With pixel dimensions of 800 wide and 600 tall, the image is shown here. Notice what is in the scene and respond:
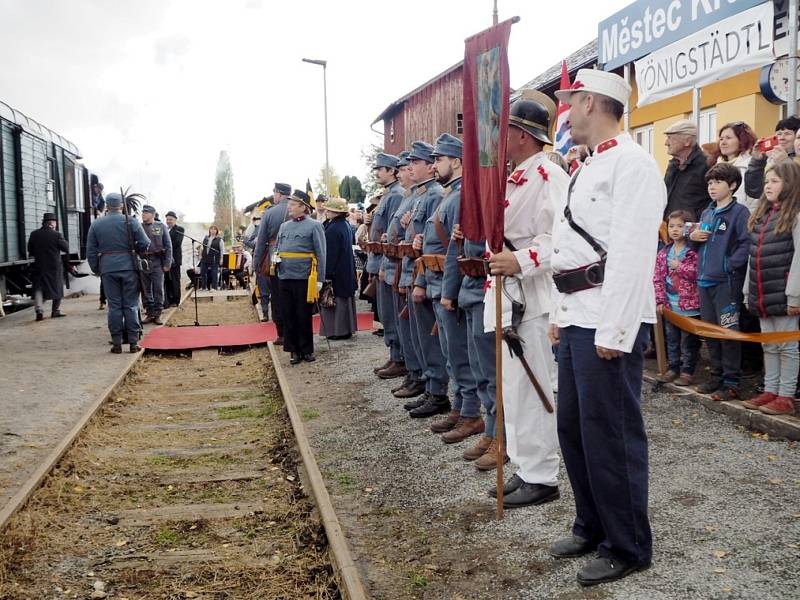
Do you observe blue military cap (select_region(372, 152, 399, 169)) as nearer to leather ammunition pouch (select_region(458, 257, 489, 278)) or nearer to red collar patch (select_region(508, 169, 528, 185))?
leather ammunition pouch (select_region(458, 257, 489, 278))

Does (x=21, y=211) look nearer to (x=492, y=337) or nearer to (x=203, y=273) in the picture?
(x=203, y=273)

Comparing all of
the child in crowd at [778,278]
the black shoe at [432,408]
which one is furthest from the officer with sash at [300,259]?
the child in crowd at [778,278]

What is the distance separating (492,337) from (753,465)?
1776 mm

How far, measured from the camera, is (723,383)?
6.61 metres

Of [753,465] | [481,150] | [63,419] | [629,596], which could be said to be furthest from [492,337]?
[63,419]

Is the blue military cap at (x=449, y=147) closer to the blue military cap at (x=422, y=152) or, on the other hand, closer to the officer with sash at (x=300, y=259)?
the blue military cap at (x=422, y=152)

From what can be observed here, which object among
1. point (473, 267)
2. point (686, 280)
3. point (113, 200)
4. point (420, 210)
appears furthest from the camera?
point (113, 200)

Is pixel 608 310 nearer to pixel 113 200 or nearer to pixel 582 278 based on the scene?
pixel 582 278

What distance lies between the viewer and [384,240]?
8961 mm

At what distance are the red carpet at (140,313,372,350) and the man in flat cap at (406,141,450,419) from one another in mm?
5760

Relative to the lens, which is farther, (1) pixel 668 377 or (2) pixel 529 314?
(1) pixel 668 377

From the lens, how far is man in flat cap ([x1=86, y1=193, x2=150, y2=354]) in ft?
38.1

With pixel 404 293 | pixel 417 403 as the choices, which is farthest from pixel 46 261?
pixel 417 403

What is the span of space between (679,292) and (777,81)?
73.4 inches
